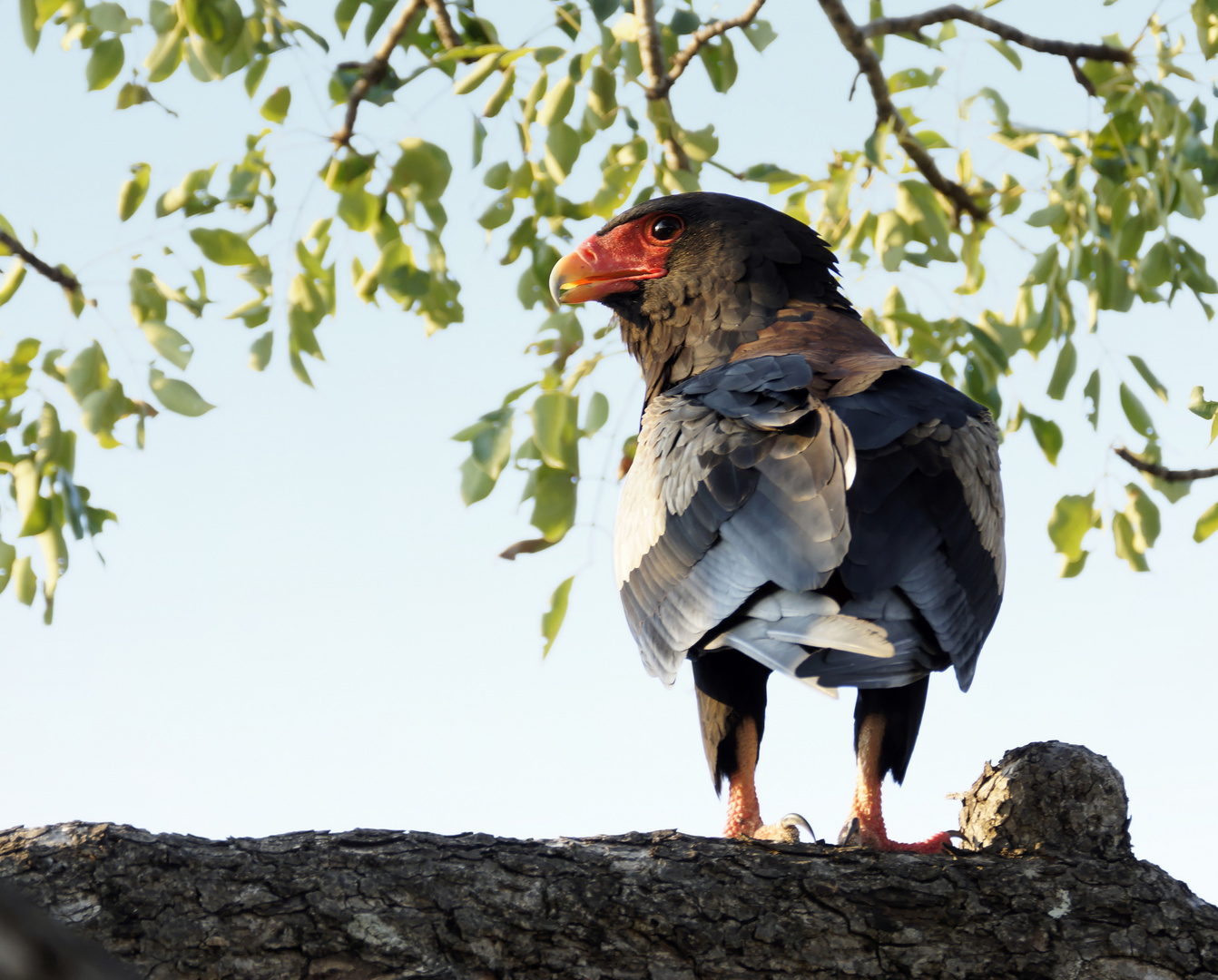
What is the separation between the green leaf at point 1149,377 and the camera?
183 inches

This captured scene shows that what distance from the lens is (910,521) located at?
2551 mm

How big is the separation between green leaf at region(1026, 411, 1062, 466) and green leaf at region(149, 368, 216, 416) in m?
3.77

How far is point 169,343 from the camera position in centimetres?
384

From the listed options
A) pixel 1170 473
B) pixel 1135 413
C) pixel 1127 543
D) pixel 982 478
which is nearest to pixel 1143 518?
pixel 1127 543

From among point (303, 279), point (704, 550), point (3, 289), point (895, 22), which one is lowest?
point (704, 550)

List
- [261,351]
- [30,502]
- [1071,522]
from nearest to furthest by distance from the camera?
1. [30,502]
2. [261,351]
3. [1071,522]

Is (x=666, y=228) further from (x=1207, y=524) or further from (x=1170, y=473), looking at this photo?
(x=1207, y=524)

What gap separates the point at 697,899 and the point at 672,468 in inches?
47.4

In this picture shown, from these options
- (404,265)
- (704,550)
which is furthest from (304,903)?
(404,265)

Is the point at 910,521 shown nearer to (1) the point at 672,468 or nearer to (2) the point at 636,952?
(1) the point at 672,468

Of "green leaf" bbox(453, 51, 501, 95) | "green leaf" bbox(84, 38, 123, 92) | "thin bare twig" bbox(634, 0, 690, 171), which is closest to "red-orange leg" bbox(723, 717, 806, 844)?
"green leaf" bbox(453, 51, 501, 95)

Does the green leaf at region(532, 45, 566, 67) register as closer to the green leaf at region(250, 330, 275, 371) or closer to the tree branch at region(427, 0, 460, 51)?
the tree branch at region(427, 0, 460, 51)

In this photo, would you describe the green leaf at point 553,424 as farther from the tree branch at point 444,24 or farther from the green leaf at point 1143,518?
the green leaf at point 1143,518

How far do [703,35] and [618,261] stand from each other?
1.59 m
